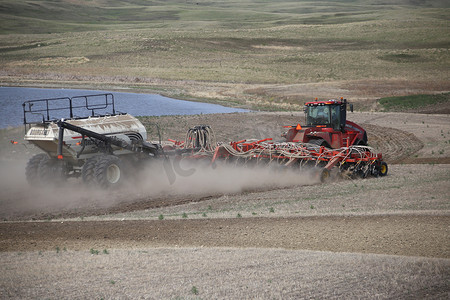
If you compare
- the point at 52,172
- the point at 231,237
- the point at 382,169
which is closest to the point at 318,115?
the point at 382,169

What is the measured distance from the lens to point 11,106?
41.1 m

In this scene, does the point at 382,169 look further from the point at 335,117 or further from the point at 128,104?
the point at 128,104

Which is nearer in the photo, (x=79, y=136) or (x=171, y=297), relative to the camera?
(x=171, y=297)

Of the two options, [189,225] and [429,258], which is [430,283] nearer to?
[429,258]

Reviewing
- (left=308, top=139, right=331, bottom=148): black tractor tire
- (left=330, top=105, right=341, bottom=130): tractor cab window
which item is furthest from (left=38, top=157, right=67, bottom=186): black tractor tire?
(left=330, top=105, right=341, bottom=130): tractor cab window

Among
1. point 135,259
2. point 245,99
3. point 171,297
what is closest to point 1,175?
point 135,259

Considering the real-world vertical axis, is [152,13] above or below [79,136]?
above

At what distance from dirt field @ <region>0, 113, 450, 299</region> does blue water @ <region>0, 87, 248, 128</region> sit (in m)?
17.7

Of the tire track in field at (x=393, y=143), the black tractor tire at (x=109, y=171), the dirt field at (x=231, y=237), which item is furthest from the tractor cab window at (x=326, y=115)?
the black tractor tire at (x=109, y=171)

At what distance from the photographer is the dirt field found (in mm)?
8930

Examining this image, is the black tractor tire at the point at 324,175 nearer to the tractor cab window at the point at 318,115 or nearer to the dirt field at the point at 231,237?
the dirt field at the point at 231,237

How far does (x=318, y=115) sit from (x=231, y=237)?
10.7 m

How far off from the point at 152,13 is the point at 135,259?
6936 inches

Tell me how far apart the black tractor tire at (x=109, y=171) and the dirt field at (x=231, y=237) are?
0.35 meters
